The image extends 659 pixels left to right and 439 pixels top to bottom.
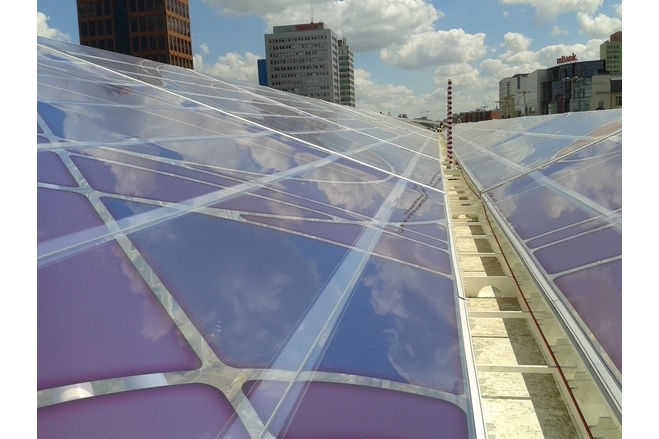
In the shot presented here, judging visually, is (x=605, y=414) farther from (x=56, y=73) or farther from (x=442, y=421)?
(x=56, y=73)

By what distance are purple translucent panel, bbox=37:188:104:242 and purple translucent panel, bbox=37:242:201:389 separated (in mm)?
289

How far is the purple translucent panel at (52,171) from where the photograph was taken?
309cm

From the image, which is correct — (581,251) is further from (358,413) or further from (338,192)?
(358,413)

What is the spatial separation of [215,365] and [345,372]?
576 mm

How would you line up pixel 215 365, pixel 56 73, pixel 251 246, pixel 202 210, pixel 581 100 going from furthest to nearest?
pixel 581 100 → pixel 56 73 → pixel 202 210 → pixel 251 246 → pixel 215 365

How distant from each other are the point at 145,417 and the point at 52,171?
208 centimetres

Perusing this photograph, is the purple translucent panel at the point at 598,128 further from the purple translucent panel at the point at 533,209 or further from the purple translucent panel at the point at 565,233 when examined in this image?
the purple translucent panel at the point at 565,233

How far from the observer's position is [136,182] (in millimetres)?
3570

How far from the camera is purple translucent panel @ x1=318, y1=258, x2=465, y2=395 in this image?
2.37m

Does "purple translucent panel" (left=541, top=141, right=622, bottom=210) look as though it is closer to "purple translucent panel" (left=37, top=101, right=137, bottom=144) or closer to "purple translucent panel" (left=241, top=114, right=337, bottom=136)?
"purple translucent panel" (left=241, top=114, right=337, bottom=136)

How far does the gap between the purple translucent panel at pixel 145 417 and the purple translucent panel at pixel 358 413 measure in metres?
0.16

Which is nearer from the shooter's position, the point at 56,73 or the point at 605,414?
the point at 605,414

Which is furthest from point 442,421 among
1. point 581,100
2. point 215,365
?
point 581,100
